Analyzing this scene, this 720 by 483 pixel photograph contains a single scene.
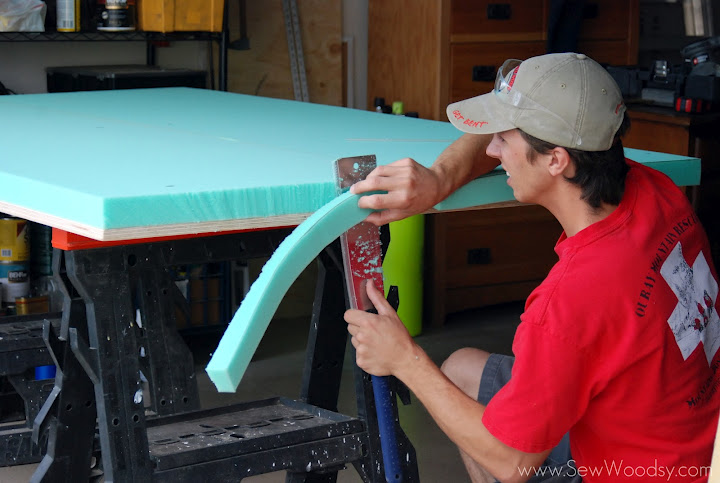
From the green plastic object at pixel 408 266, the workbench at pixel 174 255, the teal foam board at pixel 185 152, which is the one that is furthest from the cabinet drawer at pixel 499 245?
the workbench at pixel 174 255

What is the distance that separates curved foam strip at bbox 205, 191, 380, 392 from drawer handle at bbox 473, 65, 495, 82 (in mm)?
2635

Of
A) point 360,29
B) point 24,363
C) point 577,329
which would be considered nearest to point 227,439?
point 577,329

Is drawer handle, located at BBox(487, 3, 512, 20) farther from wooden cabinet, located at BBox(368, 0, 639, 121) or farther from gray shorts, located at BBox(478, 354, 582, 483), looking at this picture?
gray shorts, located at BBox(478, 354, 582, 483)

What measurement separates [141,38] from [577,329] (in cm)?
266

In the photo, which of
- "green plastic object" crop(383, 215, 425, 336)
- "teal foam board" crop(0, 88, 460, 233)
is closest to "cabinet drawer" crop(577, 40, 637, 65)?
"green plastic object" crop(383, 215, 425, 336)

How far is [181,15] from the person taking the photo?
346 cm

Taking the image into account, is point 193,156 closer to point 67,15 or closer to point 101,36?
point 67,15

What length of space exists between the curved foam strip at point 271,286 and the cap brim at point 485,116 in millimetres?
233

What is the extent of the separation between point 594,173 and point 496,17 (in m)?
2.59

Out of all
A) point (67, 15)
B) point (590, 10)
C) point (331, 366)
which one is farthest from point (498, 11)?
point (331, 366)

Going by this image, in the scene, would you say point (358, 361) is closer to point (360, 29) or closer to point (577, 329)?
point (577, 329)

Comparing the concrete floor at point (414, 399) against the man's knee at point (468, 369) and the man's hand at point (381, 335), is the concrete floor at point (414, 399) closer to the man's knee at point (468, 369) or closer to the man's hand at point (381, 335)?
the man's knee at point (468, 369)

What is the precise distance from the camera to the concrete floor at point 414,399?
2762 millimetres

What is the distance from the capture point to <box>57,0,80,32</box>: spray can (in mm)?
3348
